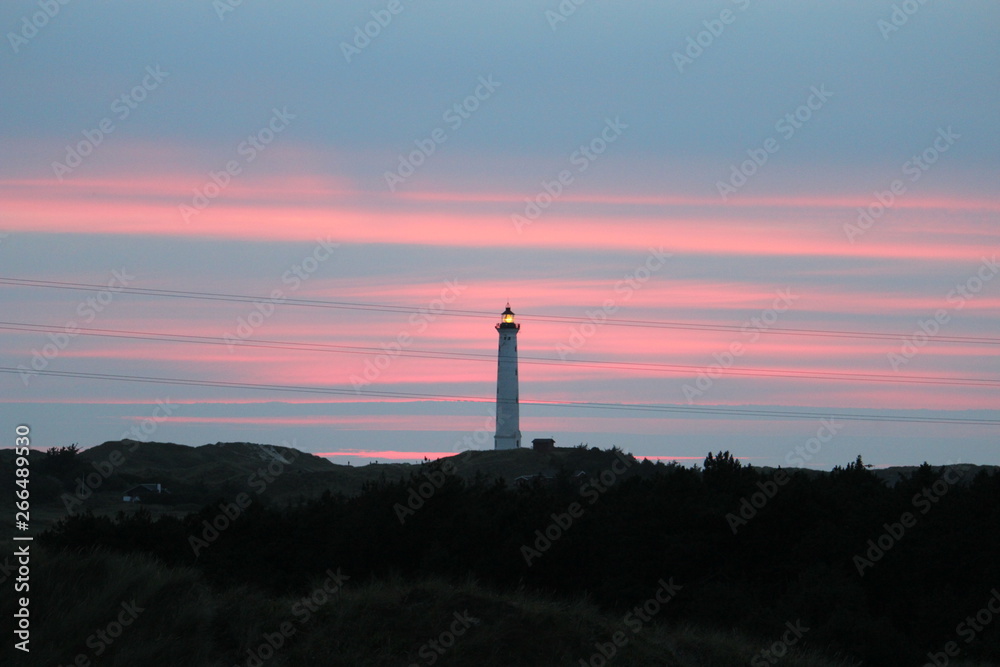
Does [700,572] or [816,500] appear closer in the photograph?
[700,572]

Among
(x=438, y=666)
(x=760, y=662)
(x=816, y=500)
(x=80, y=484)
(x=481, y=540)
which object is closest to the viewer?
(x=438, y=666)

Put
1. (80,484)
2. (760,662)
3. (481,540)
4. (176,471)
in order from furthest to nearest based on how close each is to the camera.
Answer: (176,471) → (80,484) → (481,540) → (760,662)

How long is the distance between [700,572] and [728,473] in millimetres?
7345

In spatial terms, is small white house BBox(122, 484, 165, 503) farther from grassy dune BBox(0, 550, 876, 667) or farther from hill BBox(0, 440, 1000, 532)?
grassy dune BBox(0, 550, 876, 667)

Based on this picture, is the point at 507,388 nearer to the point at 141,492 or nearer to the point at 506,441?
the point at 506,441

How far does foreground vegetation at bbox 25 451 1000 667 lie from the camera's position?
27766mm

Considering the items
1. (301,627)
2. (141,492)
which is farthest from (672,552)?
(141,492)

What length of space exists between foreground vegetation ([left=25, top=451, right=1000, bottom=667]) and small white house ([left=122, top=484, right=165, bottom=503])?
108 ft

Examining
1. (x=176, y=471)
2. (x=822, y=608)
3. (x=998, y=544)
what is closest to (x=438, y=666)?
(x=822, y=608)

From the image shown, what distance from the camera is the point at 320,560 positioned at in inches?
1403

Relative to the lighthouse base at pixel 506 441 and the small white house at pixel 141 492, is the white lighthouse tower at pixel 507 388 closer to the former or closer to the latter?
the lighthouse base at pixel 506 441

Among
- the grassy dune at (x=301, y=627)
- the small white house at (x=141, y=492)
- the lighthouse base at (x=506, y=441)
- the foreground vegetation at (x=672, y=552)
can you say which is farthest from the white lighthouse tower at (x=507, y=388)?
the grassy dune at (x=301, y=627)

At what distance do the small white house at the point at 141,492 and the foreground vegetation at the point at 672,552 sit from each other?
3290cm

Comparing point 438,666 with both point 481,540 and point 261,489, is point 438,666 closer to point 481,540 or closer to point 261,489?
point 481,540
